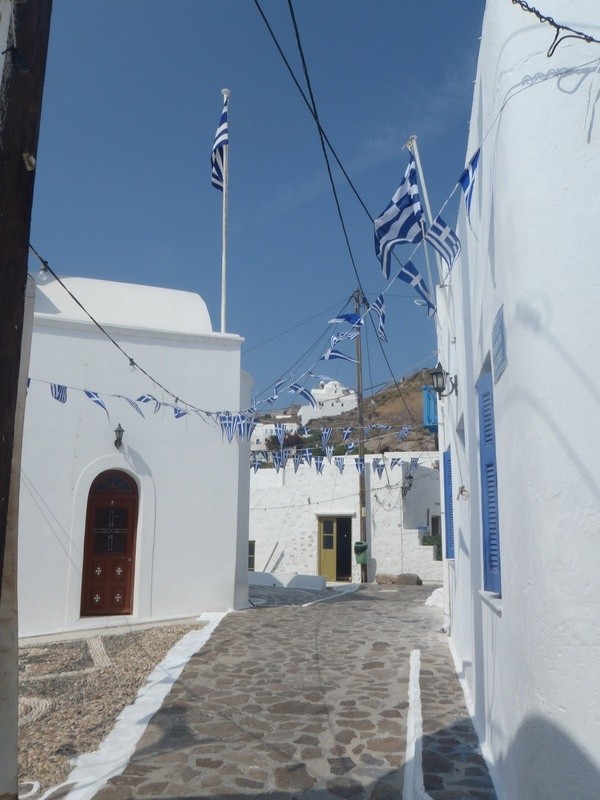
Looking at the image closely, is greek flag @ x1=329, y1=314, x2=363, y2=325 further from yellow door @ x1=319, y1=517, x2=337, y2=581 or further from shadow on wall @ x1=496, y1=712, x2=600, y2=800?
yellow door @ x1=319, y1=517, x2=337, y2=581

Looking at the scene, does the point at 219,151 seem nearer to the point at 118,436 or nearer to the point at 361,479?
the point at 118,436

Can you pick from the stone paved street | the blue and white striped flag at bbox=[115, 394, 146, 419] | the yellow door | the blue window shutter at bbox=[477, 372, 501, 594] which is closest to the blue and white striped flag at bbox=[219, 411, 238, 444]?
A: the blue and white striped flag at bbox=[115, 394, 146, 419]

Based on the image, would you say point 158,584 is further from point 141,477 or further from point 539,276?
point 539,276

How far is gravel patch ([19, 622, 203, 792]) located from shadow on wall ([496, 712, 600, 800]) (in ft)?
11.1

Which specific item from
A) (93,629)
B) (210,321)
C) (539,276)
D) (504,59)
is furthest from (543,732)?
(210,321)

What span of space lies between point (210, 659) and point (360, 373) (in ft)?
48.0

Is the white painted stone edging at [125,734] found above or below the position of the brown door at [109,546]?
below

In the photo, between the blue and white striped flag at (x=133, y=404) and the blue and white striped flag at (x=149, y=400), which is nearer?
the blue and white striped flag at (x=133, y=404)

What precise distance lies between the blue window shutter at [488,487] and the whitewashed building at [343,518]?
16.4 m

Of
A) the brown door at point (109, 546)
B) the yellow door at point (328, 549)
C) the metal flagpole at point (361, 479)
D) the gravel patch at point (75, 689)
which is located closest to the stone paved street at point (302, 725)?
the gravel patch at point (75, 689)

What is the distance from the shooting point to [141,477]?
1173 centimetres

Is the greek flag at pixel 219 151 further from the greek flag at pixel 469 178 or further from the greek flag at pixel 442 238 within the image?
the greek flag at pixel 469 178

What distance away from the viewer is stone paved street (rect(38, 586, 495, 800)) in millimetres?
4680

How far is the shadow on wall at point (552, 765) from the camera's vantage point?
2.79 metres
